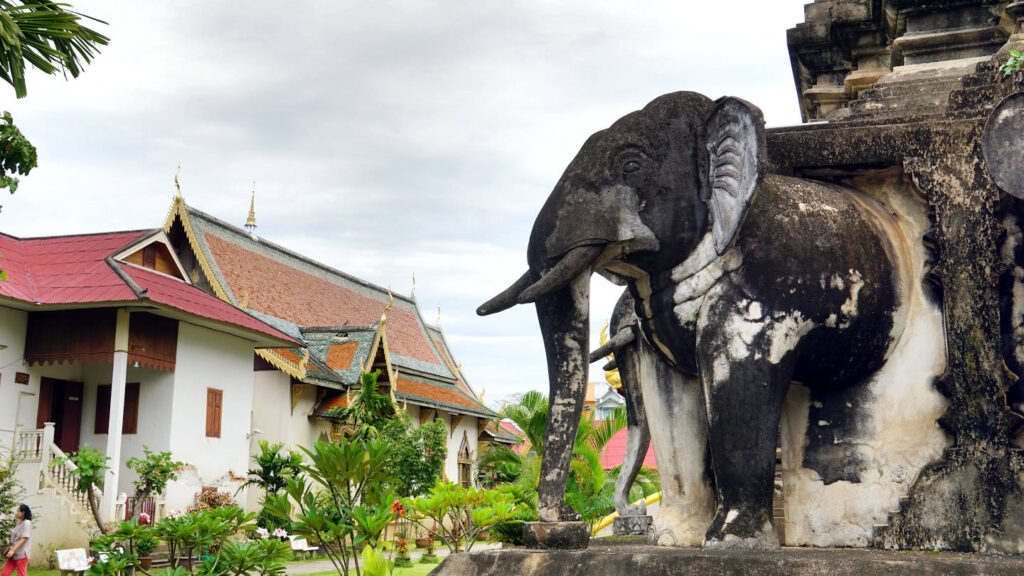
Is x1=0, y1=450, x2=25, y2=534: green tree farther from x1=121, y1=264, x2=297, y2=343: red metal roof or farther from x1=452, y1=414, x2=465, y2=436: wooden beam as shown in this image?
x1=452, y1=414, x2=465, y2=436: wooden beam

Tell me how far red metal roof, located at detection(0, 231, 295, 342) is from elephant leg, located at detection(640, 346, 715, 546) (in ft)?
50.7

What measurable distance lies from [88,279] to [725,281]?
1772cm

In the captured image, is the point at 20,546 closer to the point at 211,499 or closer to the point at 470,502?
the point at 211,499

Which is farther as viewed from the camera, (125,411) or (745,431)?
(125,411)

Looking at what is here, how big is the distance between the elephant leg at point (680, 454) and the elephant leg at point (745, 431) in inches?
18.6

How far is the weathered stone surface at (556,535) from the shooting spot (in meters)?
3.17

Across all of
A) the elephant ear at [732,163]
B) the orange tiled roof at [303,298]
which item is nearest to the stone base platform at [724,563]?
the elephant ear at [732,163]

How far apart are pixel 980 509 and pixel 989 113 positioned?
1.39 m

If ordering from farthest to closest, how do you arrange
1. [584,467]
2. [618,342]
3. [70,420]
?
[70,420] < [584,467] < [618,342]

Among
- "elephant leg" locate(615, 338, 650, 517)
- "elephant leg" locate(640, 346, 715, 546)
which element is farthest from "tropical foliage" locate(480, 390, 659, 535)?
"elephant leg" locate(640, 346, 715, 546)

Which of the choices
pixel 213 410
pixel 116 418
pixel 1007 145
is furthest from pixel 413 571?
pixel 1007 145

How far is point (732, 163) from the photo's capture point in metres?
3.18

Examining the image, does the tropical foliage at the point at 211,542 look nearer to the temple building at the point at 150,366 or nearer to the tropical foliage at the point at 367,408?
the temple building at the point at 150,366

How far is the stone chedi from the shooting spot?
310 centimetres
